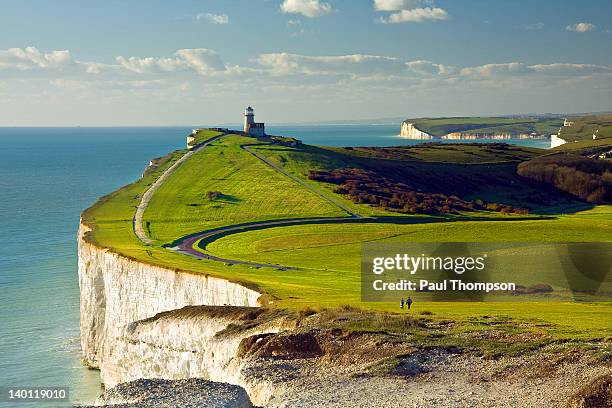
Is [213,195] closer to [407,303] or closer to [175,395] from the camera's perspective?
[407,303]

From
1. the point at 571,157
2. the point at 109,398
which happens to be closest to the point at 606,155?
the point at 571,157

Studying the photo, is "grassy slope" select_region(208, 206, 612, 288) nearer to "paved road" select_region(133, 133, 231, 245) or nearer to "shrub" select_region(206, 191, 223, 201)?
"paved road" select_region(133, 133, 231, 245)

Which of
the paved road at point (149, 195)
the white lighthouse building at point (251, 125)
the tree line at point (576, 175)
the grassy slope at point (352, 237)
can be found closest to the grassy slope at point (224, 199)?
the paved road at point (149, 195)

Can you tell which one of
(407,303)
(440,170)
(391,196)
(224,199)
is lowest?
(391,196)

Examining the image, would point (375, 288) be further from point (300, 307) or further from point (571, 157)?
point (571, 157)

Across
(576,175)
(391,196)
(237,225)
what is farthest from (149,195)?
(576,175)

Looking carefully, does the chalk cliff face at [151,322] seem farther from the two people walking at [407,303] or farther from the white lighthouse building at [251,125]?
the white lighthouse building at [251,125]

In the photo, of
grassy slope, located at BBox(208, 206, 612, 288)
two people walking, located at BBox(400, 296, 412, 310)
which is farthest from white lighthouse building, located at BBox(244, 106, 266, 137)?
two people walking, located at BBox(400, 296, 412, 310)
